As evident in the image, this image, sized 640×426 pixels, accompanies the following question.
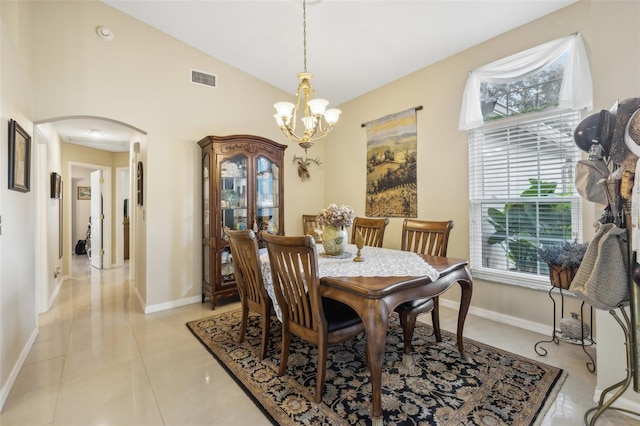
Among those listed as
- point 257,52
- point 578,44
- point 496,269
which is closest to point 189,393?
point 496,269

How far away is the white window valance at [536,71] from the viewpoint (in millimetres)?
2369

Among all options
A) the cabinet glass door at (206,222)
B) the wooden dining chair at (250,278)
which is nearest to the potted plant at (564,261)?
the wooden dining chair at (250,278)

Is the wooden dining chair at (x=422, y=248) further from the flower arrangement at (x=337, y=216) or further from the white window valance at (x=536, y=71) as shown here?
the white window valance at (x=536, y=71)

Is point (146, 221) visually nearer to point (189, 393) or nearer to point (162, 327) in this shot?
point (162, 327)

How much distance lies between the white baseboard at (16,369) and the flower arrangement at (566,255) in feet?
12.6

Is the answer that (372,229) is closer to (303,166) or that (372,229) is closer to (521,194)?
(521,194)

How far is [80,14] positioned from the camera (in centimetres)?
292

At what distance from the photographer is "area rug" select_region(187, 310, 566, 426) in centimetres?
166

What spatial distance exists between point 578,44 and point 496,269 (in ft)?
6.83

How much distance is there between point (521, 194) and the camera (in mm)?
2869

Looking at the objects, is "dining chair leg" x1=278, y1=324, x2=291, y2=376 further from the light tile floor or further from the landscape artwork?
the landscape artwork

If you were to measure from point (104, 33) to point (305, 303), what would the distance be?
3.42 meters

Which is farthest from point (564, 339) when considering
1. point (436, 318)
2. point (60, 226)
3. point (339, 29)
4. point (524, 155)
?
point (60, 226)

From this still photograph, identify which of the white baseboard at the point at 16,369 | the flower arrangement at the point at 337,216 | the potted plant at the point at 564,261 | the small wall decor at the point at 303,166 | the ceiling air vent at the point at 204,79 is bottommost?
the white baseboard at the point at 16,369
